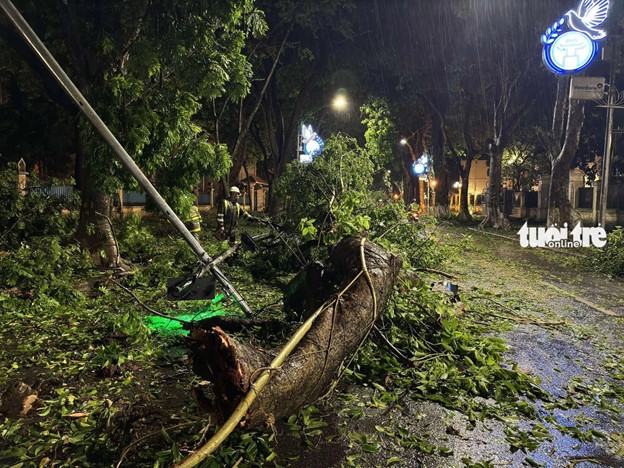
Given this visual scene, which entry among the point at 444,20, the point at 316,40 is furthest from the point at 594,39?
the point at 316,40

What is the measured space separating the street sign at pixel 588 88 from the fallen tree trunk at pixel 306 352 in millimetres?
13485

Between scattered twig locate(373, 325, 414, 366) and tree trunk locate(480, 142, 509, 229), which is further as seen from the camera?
tree trunk locate(480, 142, 509, 229)

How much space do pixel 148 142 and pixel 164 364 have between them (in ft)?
13.9

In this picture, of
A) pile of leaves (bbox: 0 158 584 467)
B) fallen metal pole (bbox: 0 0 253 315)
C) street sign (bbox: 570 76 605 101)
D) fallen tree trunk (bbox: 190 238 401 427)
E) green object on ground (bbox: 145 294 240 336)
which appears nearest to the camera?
fallen tree trunk (bbox: 190 238 401 427)

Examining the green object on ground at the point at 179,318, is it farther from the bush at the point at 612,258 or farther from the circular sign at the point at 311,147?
the circular sign at the point at 311,147

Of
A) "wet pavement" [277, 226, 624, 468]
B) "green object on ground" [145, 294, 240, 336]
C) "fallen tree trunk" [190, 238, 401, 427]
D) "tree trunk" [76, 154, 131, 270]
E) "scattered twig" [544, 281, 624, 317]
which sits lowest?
"wet pavement" [277, 226, 624, 468]

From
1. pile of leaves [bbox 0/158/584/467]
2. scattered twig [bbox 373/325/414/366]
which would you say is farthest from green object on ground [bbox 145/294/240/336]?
scattered twig [bbox 373/325/414/366]

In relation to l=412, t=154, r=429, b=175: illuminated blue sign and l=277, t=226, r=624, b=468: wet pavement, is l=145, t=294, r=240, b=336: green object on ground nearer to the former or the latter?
l=277, t=226, r=624, b=468: wet pavement

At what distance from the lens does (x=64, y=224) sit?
9.26m

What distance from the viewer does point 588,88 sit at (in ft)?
47.7

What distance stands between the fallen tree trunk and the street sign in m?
13.5

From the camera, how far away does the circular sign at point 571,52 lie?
14.2 metres

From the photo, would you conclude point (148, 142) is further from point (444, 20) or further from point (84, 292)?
point (444, 20)

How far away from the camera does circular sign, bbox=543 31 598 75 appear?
560 inches
